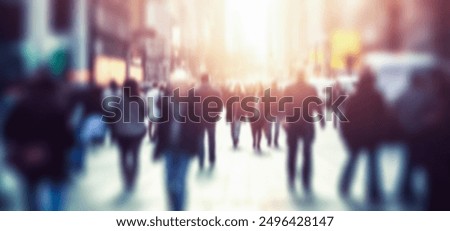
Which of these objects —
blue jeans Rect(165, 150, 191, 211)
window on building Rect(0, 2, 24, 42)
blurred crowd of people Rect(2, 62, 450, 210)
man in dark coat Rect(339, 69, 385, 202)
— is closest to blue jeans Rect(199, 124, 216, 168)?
blurred crowd of people Rect(2, 62, 450, 210)

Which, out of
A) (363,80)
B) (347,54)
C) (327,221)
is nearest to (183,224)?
(327,221)

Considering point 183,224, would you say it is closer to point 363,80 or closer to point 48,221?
point 48,221

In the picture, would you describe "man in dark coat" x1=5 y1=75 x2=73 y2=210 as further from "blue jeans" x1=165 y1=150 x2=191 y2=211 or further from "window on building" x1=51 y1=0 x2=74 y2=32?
"window on building" x1=51 y1=0 x2=74 y2=32

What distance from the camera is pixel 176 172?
5.70 m

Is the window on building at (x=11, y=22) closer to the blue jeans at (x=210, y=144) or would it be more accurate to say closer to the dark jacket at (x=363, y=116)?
the blue jeans at (x=210, y=144)

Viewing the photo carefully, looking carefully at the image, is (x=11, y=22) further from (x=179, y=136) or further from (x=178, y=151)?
(x=178, y=151)

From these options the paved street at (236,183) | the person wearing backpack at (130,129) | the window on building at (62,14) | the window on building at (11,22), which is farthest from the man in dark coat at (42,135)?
the window on building at (11,22)

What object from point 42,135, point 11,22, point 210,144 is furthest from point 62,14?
point 42,135

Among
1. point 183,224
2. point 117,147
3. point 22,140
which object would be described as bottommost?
point 183,224

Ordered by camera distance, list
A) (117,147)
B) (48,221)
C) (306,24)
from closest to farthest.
Result: (48,221), (117,147), (306,24)

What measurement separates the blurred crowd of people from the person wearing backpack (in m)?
0.01

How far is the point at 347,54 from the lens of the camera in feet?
25.7

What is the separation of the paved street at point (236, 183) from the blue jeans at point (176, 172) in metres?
1.00

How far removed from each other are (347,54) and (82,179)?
373cm
